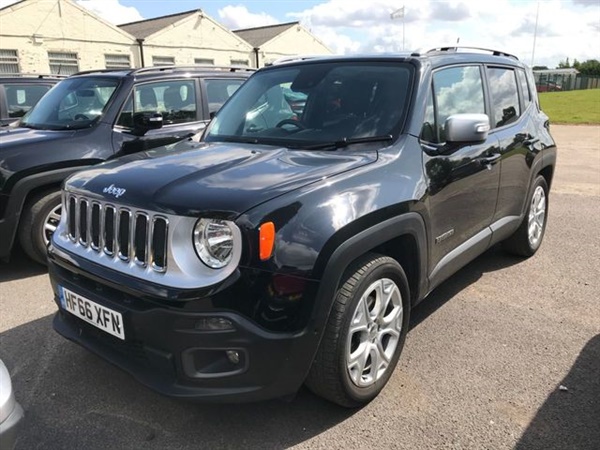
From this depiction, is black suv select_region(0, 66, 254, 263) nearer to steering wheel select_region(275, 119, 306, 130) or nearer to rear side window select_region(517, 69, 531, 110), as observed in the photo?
steering wheel select_region(275, 119, 306, 130)

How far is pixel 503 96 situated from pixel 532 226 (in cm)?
141

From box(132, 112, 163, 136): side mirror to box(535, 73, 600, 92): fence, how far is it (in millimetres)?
68309

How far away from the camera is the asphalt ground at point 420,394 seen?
2707 mm

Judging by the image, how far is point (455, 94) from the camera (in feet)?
12.6


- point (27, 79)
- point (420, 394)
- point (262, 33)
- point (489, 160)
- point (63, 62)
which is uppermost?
point (262, 33)

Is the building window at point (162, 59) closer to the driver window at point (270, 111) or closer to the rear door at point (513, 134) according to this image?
the rear door at point (513, 134)

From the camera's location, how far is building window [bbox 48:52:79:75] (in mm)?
28078

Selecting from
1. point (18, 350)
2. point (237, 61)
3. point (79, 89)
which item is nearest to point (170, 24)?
point (237, 61)

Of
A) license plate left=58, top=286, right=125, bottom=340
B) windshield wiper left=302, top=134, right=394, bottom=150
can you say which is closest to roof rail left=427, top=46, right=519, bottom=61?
windshield wiper left=302, top=134, right=394, bottom=150

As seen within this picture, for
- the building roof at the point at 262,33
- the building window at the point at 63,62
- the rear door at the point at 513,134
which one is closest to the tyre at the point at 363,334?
the rear door at the point at 513,134

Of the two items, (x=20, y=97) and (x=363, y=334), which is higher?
(x=20, y=97)

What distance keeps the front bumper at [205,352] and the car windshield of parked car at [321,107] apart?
136 centimetres

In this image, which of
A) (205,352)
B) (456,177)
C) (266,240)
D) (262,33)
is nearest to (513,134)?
(456,177)

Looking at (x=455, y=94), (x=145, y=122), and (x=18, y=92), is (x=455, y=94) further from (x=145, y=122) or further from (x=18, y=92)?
(x=18, y=92)
